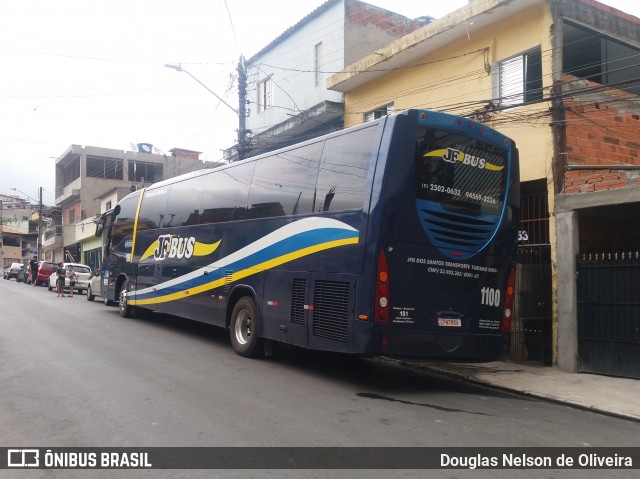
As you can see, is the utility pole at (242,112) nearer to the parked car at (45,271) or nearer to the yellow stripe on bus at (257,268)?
the yellow stripe on bus at (257,268)

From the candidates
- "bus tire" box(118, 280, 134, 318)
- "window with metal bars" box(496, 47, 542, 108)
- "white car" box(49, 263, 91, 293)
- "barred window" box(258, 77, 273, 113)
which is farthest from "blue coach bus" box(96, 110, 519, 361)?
"white car" box(49, 263, 91, 293)

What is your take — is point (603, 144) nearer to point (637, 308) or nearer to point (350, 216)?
point (637, 308)

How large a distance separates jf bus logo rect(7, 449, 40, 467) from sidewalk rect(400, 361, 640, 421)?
6.40 m

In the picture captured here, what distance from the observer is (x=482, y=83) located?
12.2 meters

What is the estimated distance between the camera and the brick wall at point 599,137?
30.5 ft

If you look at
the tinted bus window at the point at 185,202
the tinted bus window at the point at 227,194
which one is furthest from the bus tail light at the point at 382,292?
the tinted bus window at the point at 185,202

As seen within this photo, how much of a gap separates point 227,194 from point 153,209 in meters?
4.22

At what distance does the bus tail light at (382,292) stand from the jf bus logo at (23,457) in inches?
157

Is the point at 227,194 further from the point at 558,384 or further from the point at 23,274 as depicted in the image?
the point at 23,274

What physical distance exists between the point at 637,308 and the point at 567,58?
17.3ft

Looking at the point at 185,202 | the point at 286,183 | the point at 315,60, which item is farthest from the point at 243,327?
the point at 315,60

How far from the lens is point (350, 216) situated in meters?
7.43

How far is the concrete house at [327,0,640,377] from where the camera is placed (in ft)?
30.4

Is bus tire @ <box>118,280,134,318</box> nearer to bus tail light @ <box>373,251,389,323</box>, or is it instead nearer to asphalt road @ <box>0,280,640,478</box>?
asphalt road @ <box>0,280,640,478</box>
